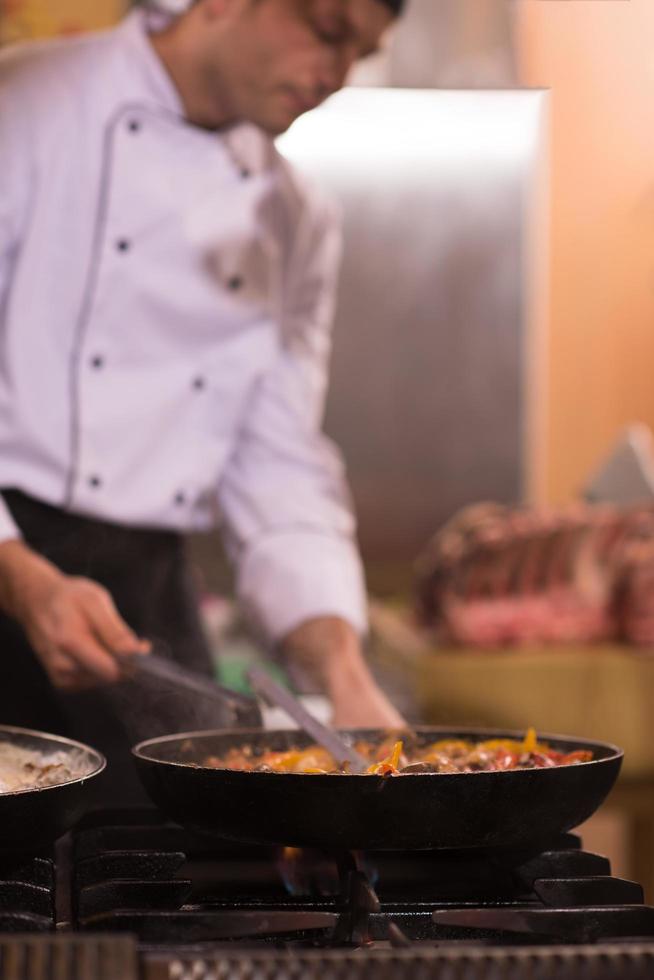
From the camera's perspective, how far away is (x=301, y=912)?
90 centimetres

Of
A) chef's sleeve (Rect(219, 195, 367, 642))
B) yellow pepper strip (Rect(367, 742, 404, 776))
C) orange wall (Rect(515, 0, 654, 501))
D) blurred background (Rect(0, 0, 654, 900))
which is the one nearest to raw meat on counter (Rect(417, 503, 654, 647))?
blurred background (Rect(0, 0, 654, 900))

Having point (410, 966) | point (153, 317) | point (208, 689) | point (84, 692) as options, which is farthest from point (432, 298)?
point (410, 966)

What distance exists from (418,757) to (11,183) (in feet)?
2.78

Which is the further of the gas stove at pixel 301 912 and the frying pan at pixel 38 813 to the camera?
the frying pan at pixel 38 813

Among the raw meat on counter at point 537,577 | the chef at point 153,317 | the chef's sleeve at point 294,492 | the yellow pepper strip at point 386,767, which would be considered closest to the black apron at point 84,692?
the chef at point 153,317

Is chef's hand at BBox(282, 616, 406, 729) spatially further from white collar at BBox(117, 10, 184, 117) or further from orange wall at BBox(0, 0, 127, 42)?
orange wall at BBox(0, 0, 127, 42)

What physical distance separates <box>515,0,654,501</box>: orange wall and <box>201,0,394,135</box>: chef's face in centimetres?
21

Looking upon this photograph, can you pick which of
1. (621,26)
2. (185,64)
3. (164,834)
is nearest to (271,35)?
(185,64)

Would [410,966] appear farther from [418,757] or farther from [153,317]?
[153,317]

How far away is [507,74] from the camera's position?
1.63 m

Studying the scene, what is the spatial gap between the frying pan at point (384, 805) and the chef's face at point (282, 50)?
0.93 metres

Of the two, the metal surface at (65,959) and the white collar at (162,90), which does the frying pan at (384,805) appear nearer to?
the metal surface at (65,959)

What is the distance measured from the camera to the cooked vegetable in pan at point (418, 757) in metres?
1.00

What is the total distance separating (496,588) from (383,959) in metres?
1.73
